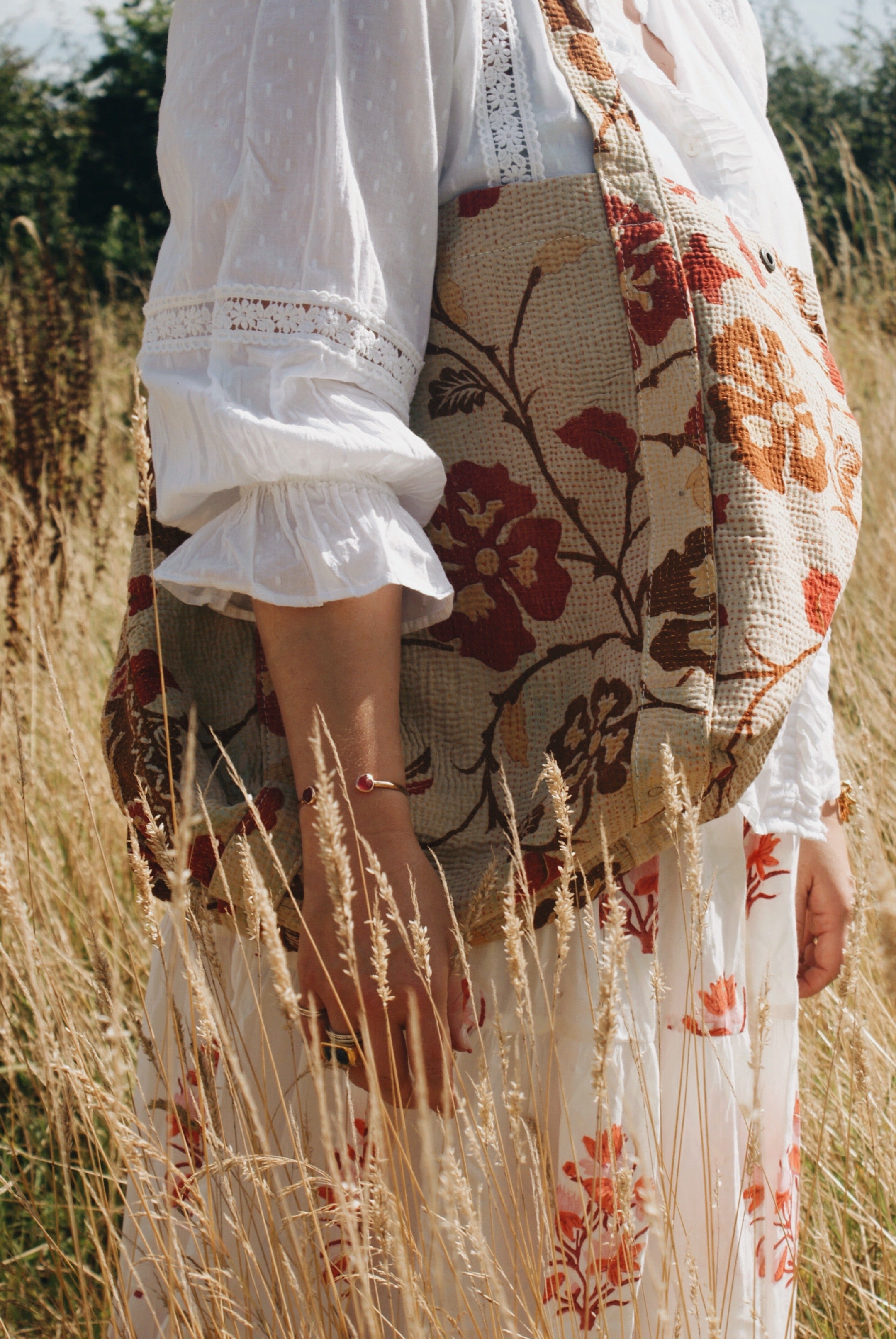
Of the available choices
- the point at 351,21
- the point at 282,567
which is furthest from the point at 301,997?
the point at 351,21

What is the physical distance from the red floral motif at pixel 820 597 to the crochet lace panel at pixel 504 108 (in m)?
0.36

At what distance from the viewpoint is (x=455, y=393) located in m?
0.79

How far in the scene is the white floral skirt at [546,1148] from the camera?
678mm

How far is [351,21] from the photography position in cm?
69

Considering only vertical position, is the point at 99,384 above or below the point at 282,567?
above

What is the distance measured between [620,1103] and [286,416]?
553mm

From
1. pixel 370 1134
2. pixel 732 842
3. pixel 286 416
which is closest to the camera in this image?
pixel 370 1134

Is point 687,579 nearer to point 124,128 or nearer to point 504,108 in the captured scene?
point 504,108

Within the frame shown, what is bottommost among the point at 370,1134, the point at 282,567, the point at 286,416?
the point at 370,1134

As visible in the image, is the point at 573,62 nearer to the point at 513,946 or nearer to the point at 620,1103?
the point at 513,946

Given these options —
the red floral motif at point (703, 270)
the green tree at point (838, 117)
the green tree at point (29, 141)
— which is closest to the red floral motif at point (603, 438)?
the red floral motif at point (703, 270)

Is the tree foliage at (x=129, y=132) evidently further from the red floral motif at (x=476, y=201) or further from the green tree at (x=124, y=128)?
the red floral motif at (x=476, y=201)

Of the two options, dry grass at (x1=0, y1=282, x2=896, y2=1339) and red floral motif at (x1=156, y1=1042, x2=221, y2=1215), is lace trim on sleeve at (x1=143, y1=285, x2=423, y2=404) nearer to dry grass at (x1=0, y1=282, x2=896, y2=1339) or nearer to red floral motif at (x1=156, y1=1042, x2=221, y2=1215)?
dry grass at (x1=0, y1=282, x2=896, y2=1339)

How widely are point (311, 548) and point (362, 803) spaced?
0.18 m
